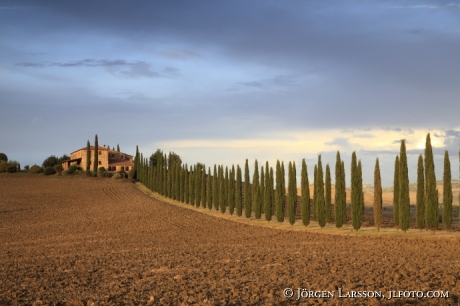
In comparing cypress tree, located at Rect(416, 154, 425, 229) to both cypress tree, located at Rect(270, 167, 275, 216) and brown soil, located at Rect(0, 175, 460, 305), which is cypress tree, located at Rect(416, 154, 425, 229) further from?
cypress tree, located at Rect(270, 167, 275, 216)

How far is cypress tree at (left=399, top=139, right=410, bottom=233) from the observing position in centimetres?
2997

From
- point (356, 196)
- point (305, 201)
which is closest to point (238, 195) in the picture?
point (305, 201)

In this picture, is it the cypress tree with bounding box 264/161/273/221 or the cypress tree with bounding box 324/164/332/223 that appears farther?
the cypress tree with bounding box 264/161/273/221

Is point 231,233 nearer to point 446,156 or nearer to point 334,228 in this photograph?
point 334,228

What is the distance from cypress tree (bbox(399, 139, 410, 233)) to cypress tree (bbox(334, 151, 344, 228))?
4068 millimetres

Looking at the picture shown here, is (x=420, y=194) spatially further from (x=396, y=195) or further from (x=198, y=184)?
(x=198, y=184)

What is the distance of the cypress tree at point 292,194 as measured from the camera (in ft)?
118

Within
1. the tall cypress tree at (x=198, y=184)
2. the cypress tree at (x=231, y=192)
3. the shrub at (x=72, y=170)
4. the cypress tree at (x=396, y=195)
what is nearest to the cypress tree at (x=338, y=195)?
the cypress tree at (x=396, y=195)

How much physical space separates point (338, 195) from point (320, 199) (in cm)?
148

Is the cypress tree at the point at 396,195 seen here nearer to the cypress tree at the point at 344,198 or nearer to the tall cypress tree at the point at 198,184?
the cypress tree at the point at 344,198

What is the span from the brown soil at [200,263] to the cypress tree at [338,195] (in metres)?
2.81

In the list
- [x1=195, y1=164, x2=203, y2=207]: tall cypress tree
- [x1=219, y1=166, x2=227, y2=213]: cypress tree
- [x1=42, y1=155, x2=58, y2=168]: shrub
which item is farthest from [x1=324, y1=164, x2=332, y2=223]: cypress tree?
[x1=42, y1=155, x2=58, y2=168]: shrub

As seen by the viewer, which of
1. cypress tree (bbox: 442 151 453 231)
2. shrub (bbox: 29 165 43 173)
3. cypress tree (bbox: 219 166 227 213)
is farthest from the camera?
shrub (bbox: 29 165 43 173)

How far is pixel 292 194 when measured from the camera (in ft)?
120
